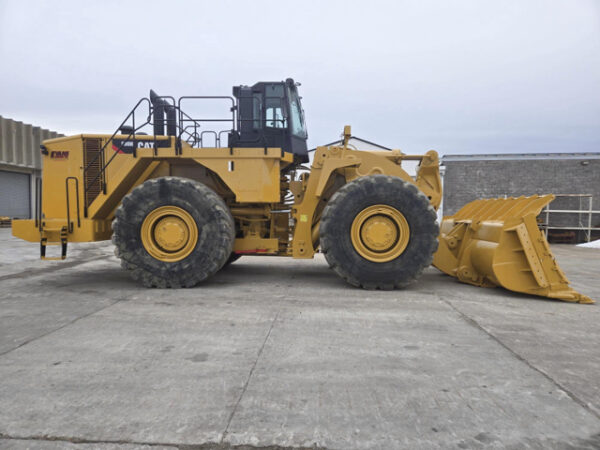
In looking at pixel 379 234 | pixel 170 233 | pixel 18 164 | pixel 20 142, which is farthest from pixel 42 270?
pixel 20 142

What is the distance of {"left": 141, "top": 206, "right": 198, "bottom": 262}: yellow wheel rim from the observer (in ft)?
19.7

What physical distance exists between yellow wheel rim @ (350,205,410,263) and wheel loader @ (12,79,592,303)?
1 centimetres

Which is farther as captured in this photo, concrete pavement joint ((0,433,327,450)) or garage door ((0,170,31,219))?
garage door ((0,170,31,219))

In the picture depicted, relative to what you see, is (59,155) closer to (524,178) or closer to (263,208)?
(263,208)

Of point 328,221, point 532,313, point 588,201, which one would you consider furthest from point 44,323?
point 588,201

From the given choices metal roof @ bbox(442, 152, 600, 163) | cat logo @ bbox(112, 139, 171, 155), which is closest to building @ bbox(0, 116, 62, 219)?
cat logo @ bbox(112, 139, 171, 155)

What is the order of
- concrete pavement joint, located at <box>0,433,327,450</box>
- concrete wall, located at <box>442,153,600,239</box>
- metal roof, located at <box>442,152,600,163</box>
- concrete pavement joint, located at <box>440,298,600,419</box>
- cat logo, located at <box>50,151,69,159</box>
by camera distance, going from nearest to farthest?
1. concrete pavement joint, located at <box>0,433,327,450</box>
2. concrete pavement joint, located at <box>440,298,600,419</box>
3. cat logo, located at <box>50,151,69,159</box>
4. concrete wall, located at <box>442,153,600,239</box>
5. metal roof, located at <box>442,152,600,163</box>

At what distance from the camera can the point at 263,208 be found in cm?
668

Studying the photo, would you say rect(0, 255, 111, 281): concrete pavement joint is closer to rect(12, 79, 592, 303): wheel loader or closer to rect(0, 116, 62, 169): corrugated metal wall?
rect(12, 79, 592, 303): wheel loader

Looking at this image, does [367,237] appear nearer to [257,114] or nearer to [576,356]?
[257,114]

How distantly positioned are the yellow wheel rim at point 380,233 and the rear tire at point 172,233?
6.12 ft

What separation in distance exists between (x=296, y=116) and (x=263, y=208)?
169 centimetres

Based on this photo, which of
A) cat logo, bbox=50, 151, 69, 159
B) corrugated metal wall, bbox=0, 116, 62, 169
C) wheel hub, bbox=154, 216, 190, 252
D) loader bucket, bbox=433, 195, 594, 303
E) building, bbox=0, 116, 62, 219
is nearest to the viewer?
loader bucket, bbox=433, 195, 594, 303

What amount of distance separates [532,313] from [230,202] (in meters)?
4.52
